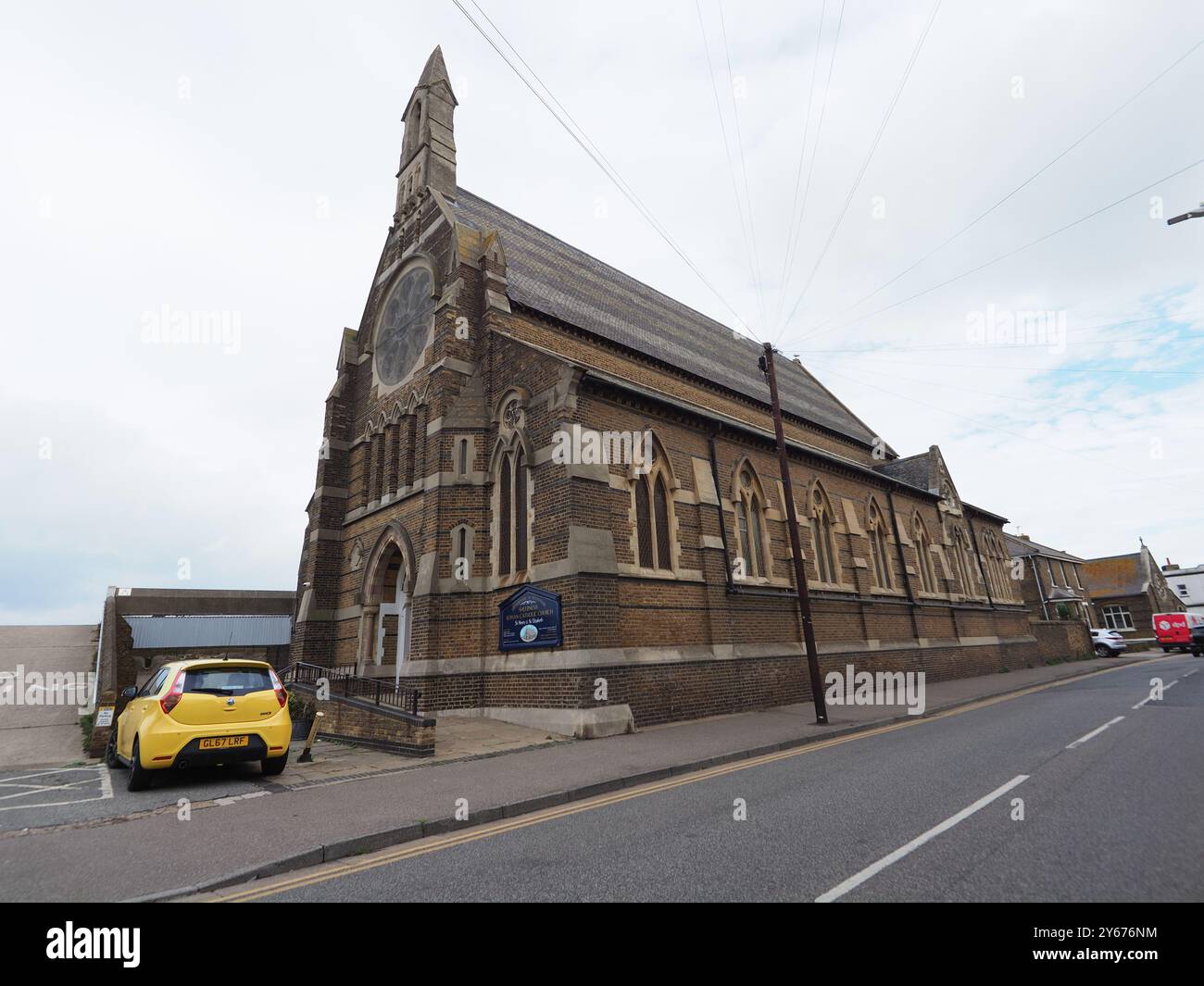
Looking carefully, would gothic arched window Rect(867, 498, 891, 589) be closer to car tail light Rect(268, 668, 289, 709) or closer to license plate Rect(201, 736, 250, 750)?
car tail light Rect(268, 668, 289, 709)

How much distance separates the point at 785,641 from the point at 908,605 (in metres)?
8.67

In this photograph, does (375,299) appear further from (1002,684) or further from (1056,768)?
(1002,684)

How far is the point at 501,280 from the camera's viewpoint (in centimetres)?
1653

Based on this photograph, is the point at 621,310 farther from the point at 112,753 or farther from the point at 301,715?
the point at 112,753

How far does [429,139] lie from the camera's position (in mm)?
20938

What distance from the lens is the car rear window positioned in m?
7.76

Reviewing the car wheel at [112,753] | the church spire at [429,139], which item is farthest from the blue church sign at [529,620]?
the church spire at [429,139]

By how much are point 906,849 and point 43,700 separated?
20.0 meters

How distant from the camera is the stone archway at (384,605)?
53.3 ft

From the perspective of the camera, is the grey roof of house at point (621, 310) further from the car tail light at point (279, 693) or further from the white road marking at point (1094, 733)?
the white road marking at point (1094, 733)

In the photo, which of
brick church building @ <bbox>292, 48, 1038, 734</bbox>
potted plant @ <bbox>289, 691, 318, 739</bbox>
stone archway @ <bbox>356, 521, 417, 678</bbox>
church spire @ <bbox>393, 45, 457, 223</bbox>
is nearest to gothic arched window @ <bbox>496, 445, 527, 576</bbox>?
brick church building @ <bbox>292, 48, 1038, 734</bbox>
